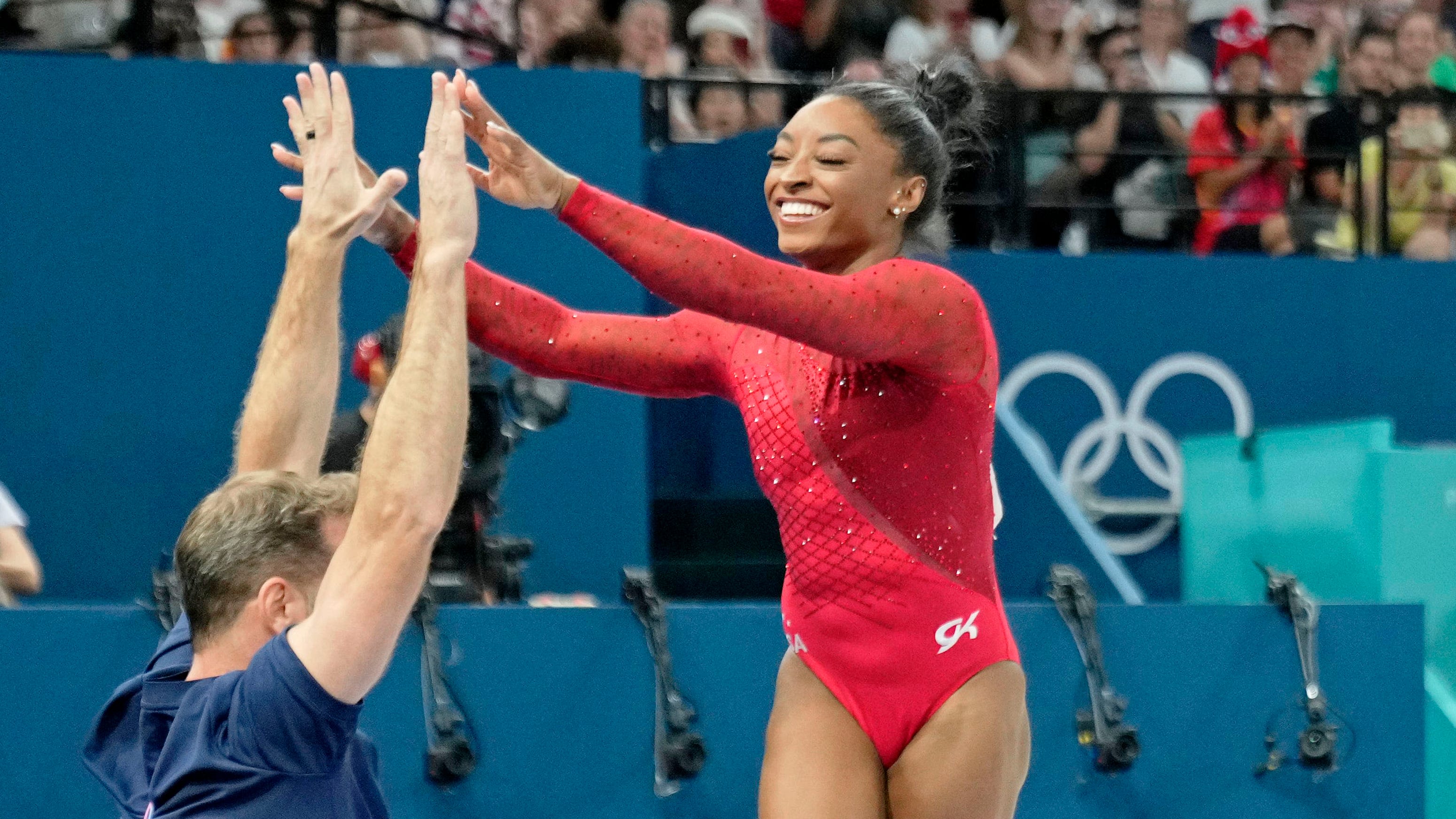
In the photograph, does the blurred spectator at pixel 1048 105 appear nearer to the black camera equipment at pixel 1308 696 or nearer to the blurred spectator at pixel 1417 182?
the blurred spectator at pixel 1417 182

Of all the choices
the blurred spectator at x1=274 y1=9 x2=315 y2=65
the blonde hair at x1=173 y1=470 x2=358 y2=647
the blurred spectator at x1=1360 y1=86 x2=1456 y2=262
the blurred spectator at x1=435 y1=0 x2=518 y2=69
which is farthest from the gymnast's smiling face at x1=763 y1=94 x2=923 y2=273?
the blurred spectator at x1=1360 y1=86 x2=1456 y2=262

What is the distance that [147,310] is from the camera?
5.56 m

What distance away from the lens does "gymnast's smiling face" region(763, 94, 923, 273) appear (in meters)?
2.75

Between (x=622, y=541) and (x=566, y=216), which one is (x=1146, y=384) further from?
(x=566, y=216)

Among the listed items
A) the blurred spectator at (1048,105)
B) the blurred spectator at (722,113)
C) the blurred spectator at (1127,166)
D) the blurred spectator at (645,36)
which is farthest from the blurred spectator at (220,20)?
the blurred spectator at (1127,166)

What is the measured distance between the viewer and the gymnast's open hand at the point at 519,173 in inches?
96.5

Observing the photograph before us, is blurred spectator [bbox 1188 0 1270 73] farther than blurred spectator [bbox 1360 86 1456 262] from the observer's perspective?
Yes

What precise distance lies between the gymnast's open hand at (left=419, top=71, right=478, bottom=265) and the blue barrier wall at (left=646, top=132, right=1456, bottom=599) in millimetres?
4067

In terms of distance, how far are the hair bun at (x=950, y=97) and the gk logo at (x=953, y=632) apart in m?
0.81

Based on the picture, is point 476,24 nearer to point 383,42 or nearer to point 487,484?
point 383,42

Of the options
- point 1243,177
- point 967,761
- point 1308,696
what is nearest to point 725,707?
point 967,761

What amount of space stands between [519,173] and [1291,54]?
599cm

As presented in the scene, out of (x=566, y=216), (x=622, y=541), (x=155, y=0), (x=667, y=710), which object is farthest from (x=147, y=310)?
(x=566, y=216)

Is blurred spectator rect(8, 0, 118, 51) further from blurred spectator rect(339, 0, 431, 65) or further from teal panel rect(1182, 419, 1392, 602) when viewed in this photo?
teal panel rect(1182, 419, 1392, 602)
